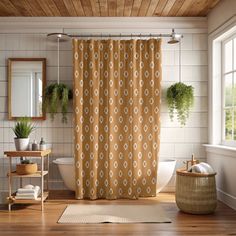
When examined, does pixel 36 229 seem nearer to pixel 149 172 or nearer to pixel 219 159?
pixel 149 172

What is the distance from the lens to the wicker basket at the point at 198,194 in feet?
13.8

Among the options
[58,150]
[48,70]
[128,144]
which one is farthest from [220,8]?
[58,150]

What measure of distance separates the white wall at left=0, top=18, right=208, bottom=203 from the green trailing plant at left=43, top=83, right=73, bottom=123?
0.69 ft

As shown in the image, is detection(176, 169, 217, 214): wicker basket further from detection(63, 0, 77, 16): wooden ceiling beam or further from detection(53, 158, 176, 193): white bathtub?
detection(63, 0, 77, 16): wooden ceiling beam

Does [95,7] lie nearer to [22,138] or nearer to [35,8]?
[35,8]

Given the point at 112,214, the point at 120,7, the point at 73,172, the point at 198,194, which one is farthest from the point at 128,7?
the point at 112,214

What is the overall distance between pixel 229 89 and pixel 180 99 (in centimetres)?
67

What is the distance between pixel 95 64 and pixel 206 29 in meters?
1.76

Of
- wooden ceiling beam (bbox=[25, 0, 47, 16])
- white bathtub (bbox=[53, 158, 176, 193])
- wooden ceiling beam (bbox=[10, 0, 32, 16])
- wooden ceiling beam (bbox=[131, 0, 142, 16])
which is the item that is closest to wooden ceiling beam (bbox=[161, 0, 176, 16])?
wooden ceiling beam (bbox=[131, 0, 142, 16])

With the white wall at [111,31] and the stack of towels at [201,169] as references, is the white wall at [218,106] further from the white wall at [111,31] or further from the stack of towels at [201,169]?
the stack of towels at [201,169]

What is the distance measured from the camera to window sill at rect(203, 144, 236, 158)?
4440mm

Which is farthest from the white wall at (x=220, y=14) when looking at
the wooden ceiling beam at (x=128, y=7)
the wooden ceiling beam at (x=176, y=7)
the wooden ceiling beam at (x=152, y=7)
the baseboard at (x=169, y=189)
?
the baseboard at (x=169, y=189)

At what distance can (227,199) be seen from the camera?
4.71m

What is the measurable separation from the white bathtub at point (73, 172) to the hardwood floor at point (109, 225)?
0.65 metres
